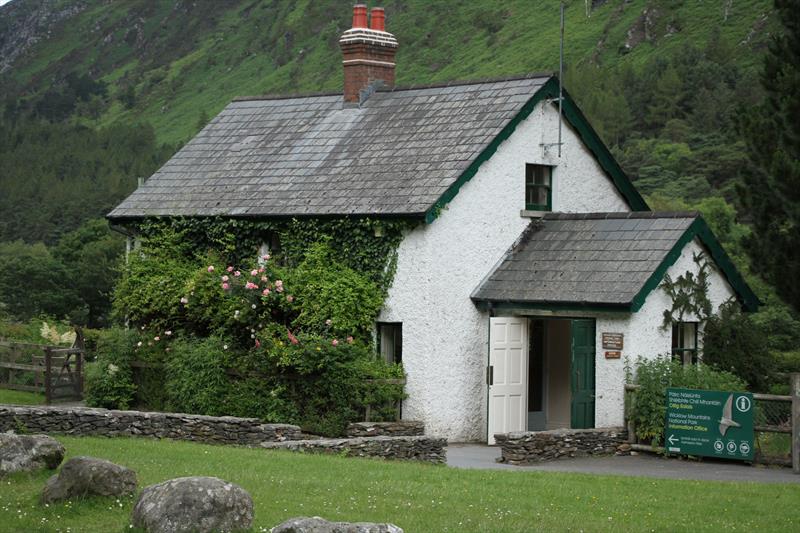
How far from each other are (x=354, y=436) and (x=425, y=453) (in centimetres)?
274

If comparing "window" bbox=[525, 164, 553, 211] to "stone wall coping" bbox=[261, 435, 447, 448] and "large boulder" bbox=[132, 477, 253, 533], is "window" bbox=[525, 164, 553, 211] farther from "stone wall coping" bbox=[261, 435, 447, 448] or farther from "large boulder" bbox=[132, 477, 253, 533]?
"large boulder" bbox=[132, 477, 253, 533]

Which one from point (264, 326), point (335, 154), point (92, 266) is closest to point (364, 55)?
point (335, 154)

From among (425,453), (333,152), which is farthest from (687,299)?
(333,152)

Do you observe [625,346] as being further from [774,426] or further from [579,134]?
[579,134]

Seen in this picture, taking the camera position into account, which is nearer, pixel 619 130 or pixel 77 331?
pixel 77 331

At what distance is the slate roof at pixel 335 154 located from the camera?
24.7 metres

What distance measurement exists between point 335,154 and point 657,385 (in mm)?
8316

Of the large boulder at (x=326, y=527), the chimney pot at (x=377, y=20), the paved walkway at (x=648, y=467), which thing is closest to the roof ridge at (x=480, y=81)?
the chimney pot at (x=377, y=20)

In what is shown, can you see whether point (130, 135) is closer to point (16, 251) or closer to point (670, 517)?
point (16, 251)

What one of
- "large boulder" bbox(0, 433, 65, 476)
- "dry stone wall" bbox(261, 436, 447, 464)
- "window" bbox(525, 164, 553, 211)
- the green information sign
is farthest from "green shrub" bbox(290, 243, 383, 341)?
"large boulder" bbox(0, 433, 65, 476)

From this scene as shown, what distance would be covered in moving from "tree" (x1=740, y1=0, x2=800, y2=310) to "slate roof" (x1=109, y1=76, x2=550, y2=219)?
4349 mm

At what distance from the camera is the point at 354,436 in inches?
895

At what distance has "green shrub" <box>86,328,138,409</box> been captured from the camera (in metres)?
26.0

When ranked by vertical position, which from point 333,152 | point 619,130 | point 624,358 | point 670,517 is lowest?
point 670,517
